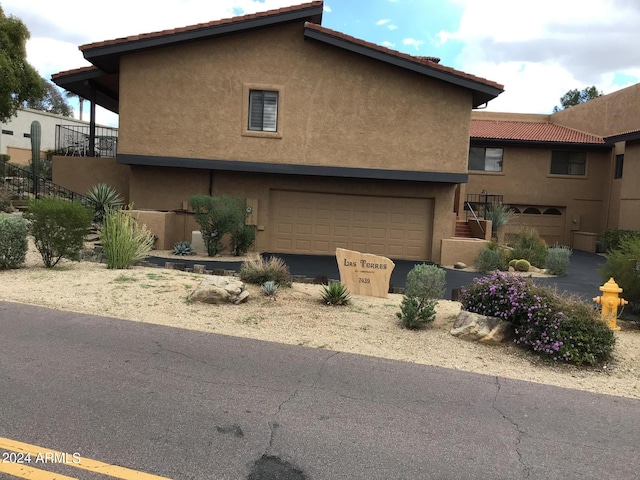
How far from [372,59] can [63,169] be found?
1213 centimetres

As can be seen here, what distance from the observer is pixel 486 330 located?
24.0 ft

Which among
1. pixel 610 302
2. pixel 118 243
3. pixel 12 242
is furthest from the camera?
pixel 118 243

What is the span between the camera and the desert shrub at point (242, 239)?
53.7 feet

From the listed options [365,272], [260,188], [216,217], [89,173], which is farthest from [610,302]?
[89,173]

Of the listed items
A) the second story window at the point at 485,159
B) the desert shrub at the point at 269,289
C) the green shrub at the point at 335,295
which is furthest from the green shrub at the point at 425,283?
the second story window at the point at 485,159

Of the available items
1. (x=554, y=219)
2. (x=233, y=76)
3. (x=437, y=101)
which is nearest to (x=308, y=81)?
(x=233, y=76)

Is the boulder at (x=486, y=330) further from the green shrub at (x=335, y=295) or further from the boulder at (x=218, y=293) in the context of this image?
the boulder at (x=218, y=293)

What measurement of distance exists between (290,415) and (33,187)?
1963 centimetres

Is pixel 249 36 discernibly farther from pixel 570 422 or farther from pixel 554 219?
pixel 554 219

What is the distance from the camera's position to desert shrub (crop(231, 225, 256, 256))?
16.4 metres

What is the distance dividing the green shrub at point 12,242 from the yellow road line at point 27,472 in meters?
8.30

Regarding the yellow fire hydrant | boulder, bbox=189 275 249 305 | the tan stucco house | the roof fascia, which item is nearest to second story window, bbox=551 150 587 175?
the tan stucco house

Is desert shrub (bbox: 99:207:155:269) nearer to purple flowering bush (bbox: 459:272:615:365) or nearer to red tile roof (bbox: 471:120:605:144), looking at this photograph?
purple flowering bush (bbox: 459:272:615:365)

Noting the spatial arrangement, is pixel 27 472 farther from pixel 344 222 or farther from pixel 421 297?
pixel 344 222
